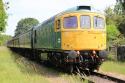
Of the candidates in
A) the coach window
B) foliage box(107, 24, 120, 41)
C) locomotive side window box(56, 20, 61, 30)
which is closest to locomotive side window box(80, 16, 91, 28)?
the coach window

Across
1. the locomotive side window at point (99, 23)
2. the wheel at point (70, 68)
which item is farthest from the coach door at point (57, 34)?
the locomotive side window at point (99, 23)

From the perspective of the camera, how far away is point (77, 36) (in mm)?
18094

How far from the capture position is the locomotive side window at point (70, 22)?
1831 cm

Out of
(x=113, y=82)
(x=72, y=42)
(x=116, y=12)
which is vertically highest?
(x=116, y=12)

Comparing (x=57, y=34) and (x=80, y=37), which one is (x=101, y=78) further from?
(x=57, y=34)

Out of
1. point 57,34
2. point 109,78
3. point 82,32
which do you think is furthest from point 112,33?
point 109,78

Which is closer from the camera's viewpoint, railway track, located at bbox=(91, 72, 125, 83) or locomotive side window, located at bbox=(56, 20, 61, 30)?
railway track, located at bbox=(91, 72, 125, 83)

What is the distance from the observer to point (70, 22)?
60.4ft

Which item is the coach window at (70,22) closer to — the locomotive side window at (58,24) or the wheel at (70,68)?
the locomotive side window at (58,24)

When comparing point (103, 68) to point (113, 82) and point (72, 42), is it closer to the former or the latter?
point (72, 42)

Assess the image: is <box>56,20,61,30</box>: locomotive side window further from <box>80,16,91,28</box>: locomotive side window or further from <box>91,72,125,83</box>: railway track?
<box>91,72,125,83</box>: railway track

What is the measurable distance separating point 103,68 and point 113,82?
615cm

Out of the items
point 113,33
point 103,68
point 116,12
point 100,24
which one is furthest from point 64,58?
point 116,12

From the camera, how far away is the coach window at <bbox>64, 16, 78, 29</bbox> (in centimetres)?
1830
